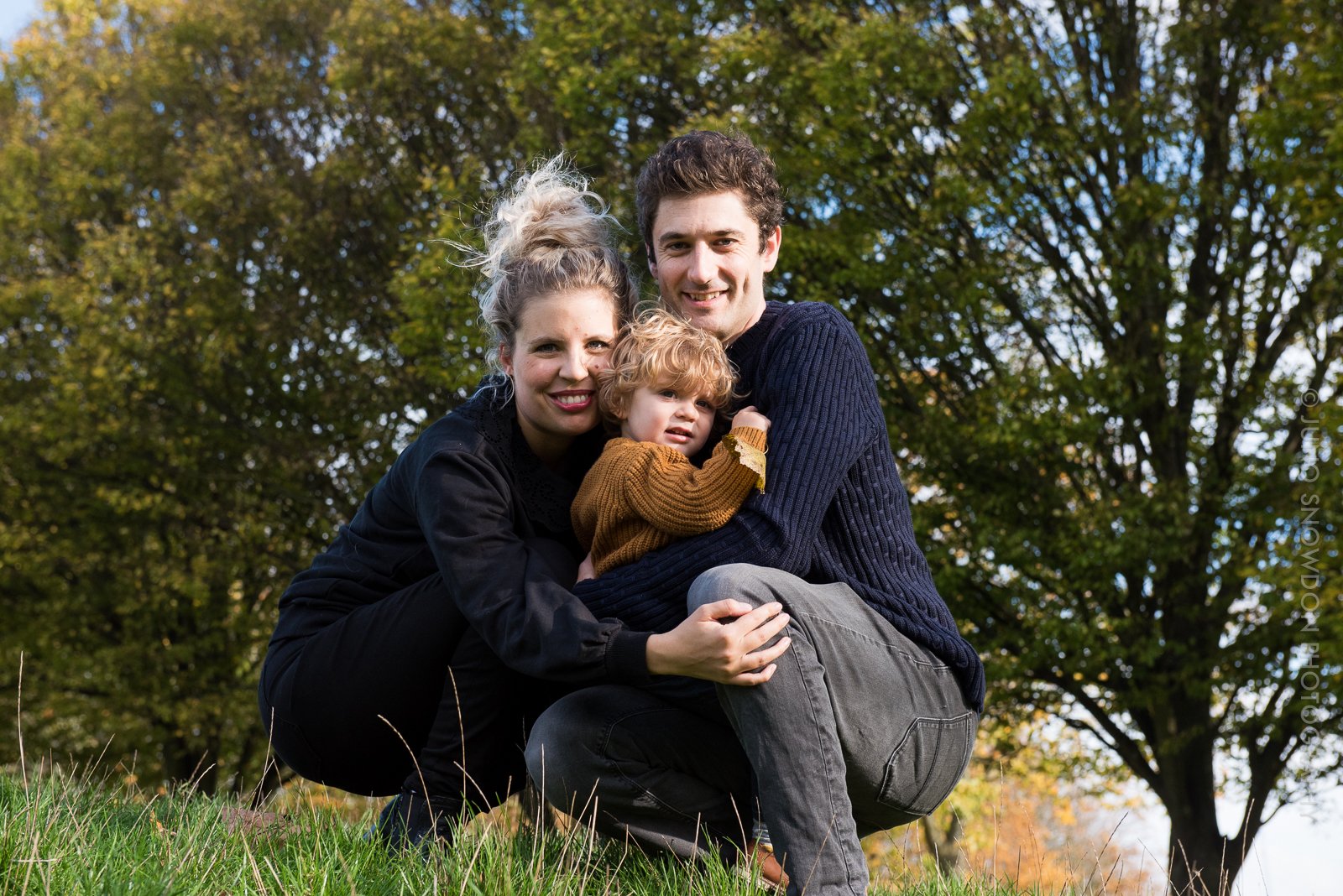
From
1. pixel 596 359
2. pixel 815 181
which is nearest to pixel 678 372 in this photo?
pixel 596 359

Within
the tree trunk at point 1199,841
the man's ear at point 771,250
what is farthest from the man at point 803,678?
the tree trunk at point 1199,841

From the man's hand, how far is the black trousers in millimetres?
761

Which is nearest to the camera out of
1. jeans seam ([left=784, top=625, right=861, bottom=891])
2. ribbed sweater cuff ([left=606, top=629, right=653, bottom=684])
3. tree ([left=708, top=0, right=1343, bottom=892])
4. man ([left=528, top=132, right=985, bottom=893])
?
jeans seam ([left=784, top=625, right=861, bottom=891])

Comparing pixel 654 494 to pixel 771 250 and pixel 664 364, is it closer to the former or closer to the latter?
pixel 664 364

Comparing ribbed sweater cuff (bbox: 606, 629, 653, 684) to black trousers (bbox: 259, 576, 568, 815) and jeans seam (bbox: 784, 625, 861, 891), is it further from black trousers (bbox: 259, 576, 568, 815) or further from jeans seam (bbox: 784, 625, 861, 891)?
black trousers (bbox: 259, 576, 568, 815)

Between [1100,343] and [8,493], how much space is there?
1342 centimetres

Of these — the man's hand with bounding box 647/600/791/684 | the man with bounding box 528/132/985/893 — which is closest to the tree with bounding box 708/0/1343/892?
the man with bounding box 528/132/985/893

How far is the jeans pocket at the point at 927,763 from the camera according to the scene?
2920 millimetres

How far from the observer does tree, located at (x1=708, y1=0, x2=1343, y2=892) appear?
32.6 ft

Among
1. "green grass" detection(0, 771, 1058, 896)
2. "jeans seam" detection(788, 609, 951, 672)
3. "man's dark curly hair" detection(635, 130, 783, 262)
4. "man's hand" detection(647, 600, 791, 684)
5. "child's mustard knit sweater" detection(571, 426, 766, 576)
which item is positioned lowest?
"green grass" detection(0, 771, 1058, 896)

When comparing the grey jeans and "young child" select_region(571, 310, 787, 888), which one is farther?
"young child" select_region(571, 310, 787, 888)

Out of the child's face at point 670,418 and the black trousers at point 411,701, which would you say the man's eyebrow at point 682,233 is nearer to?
the child's face at point 670,418

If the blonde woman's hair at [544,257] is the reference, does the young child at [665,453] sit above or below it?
below

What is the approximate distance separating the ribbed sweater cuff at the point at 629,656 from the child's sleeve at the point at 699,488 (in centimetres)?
30
